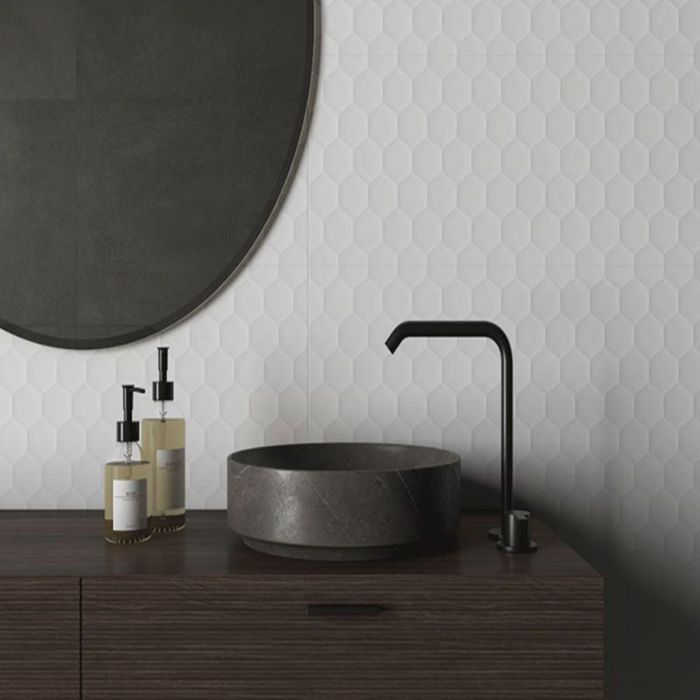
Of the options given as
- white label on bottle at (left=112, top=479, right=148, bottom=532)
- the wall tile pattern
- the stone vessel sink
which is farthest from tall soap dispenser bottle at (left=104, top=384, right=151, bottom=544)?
the wall tile pattern

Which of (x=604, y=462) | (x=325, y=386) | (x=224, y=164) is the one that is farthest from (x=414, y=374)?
(x=224, y=164)

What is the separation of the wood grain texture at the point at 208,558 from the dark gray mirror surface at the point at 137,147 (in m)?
0.34

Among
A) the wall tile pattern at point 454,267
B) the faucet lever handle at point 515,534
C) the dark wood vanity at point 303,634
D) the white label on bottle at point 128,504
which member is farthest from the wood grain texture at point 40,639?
the faucet lever handle at point 515,534

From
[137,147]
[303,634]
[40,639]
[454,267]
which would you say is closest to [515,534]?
[303,634]

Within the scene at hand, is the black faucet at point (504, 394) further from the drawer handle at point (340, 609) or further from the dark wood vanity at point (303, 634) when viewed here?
the drawer handle at point (340, 609)

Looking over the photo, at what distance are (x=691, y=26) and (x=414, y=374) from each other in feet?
2.30

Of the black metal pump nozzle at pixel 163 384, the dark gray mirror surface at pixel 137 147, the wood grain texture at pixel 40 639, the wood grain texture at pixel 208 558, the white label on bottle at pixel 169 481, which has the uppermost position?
the dark gray mirror surface at pixel 137 147

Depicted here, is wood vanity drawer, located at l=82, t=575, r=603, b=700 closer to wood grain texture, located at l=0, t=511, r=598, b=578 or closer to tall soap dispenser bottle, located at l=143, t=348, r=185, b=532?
wood grain texture, located at l=0, t=511, r=598, b=578

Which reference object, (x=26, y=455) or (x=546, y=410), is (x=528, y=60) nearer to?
(x=546, y=410)

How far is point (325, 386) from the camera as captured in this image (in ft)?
4.90

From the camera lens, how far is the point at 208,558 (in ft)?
3.84

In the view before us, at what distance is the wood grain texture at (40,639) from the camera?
109 centimetres

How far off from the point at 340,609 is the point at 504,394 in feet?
1.20

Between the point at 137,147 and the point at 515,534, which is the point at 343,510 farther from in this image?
the point at 137,147
